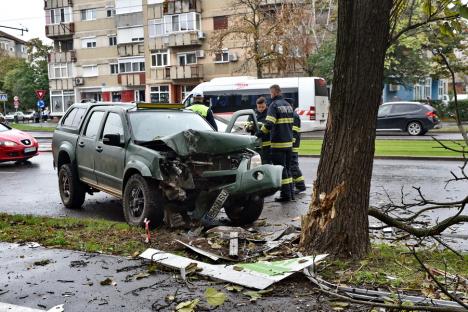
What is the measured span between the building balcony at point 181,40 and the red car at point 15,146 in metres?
32.7

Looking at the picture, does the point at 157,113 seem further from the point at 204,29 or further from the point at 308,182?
the point at 204,29

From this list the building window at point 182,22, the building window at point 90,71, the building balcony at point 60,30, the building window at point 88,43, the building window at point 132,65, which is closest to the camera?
the building window at point 182,22

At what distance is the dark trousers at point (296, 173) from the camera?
34.2 ft

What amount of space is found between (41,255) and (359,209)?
3425 millimetres

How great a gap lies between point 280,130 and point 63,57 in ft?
175

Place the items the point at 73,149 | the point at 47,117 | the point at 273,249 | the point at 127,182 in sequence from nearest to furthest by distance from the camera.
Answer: the point at 273,249 → the point at 127,182 → the point at 73,149 → the point at 47,117

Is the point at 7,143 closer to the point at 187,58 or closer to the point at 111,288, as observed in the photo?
the point at 111,288

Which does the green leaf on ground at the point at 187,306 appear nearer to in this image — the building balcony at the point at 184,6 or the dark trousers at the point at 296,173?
the dark trousers at the point at 296,173

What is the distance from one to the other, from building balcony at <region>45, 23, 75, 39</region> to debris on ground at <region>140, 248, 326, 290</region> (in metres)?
56.8

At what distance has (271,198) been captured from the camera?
1017 centimetres

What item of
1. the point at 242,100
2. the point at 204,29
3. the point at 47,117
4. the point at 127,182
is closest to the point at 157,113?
the point at 127,182

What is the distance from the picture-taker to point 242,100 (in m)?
29.7

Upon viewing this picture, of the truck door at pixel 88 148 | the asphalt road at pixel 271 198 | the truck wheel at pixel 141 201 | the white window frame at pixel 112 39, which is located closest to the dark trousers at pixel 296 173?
the asphalt road at pixel 271 198

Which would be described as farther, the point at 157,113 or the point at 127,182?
the point at 157,113
